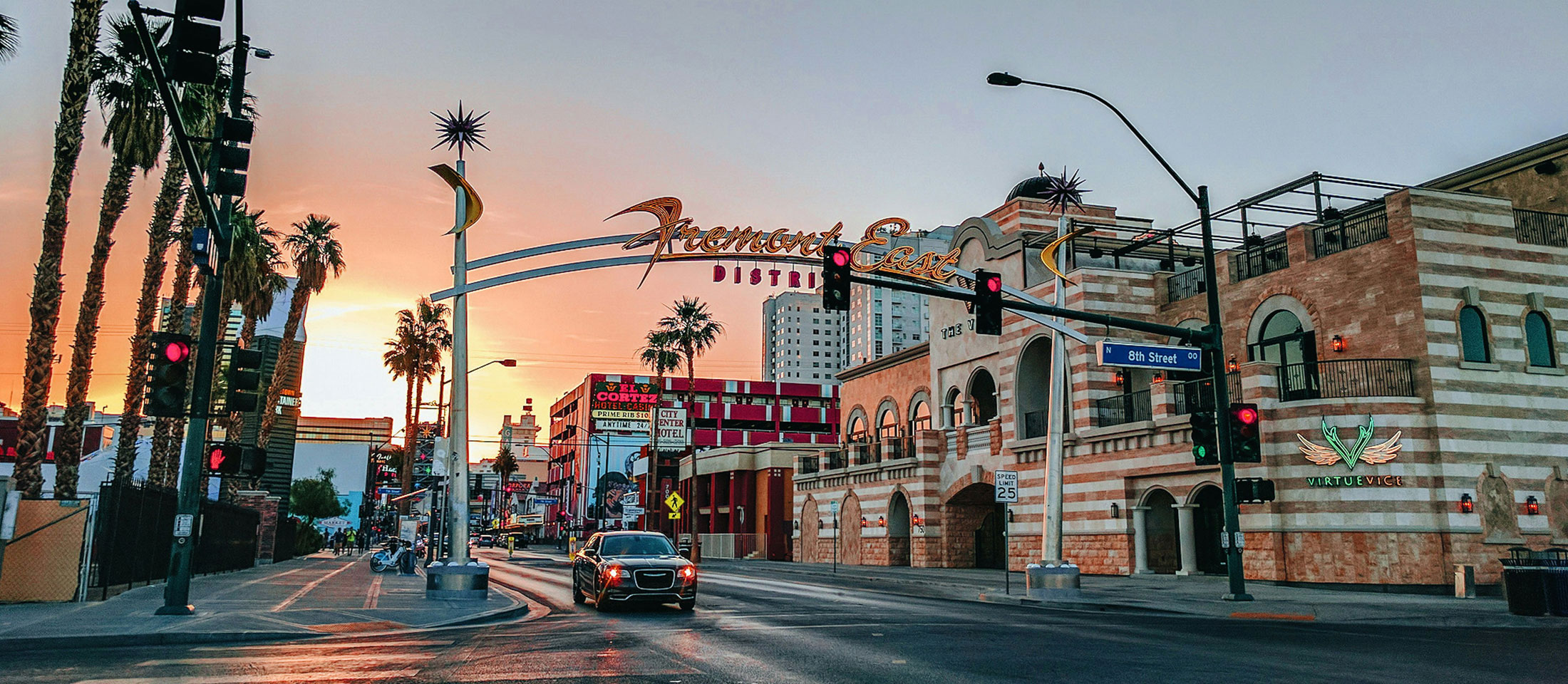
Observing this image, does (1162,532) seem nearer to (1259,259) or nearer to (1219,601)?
(1259,259)

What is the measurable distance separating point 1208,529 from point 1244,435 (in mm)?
11067

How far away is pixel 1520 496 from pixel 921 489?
21.4 meters

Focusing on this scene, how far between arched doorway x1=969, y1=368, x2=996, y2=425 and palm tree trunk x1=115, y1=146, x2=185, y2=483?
2965 centimetres

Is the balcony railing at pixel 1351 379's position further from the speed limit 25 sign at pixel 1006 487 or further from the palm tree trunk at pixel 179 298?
the palm tree trunk at pixel 179 298

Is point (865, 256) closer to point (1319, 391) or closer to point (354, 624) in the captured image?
point (1319, 391)

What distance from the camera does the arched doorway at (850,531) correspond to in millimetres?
48625

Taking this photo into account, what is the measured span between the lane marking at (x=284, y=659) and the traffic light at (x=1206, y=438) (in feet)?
50.9

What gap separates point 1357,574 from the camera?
986 inches

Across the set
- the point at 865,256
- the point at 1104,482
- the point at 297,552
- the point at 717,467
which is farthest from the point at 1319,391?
the point at 297,552

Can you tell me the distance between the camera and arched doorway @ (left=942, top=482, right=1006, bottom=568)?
42375mm

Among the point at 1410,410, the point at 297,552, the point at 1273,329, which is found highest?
the point at 1273,329

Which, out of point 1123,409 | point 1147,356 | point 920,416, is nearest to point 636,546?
point 1147,356

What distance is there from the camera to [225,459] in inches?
644

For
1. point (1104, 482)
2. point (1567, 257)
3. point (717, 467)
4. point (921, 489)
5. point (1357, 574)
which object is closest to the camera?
point (1357, 574)
